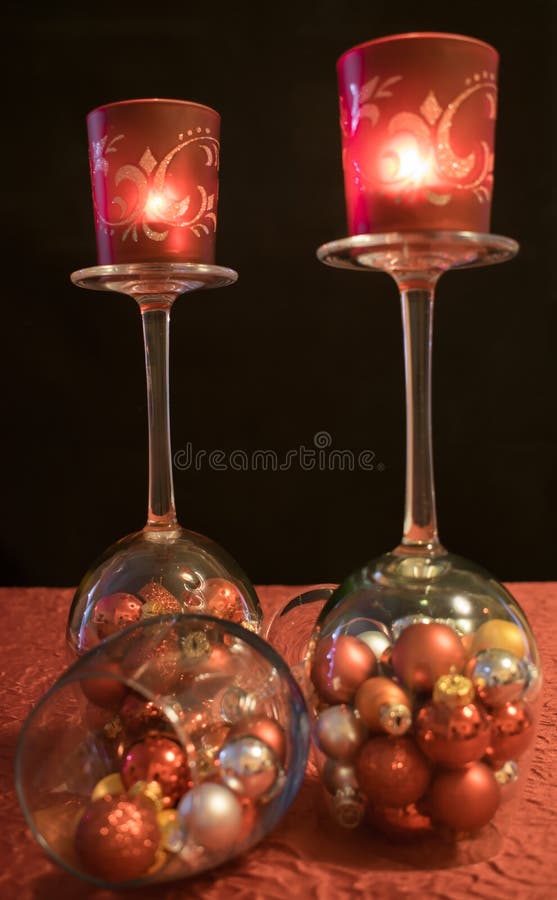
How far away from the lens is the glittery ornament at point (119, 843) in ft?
1.52

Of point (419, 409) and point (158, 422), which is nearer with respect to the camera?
point (419, 409)

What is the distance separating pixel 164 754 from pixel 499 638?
0.65 ft

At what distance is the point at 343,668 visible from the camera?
1.82 ft

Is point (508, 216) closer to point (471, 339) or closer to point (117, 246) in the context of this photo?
point (471, 339)

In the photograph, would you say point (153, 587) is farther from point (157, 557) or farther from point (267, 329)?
point (267, 329)

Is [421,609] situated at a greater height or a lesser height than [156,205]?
lesser

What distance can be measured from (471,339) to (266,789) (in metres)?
1.23

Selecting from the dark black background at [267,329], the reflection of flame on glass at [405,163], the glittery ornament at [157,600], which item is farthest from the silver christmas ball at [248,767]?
the dark black background at [267,329]

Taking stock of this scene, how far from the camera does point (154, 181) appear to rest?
0.71 metres

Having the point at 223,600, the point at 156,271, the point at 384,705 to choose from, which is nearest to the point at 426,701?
the point at 384,705

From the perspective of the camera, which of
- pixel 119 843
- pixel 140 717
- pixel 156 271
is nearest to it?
pixel 119 843

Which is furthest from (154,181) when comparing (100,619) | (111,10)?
(111,10)

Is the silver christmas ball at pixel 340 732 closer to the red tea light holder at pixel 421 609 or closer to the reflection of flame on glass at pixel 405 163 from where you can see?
the red tea light holder at pixel 421 609

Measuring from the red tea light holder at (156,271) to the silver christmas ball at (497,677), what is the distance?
0.82 ft
